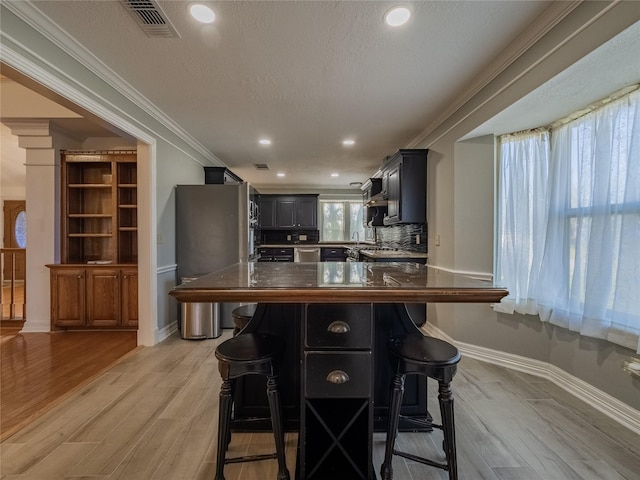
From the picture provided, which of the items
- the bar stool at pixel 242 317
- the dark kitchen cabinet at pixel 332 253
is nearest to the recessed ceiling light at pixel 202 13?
the bar stool at pixel 242 317

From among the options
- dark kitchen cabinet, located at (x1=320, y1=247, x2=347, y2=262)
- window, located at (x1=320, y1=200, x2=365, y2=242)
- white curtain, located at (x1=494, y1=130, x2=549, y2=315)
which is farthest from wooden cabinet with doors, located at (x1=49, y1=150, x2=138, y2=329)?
window, located at (x1=320, y1=200, x2=365, y2=242)

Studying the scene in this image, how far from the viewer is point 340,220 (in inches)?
314

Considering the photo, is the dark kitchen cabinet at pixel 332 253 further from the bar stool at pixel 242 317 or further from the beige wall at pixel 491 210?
the bar stool at pixel 242 317

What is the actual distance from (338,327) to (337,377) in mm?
212

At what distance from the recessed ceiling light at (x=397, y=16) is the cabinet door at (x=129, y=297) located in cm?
367

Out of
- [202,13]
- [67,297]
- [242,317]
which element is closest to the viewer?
[202,13]

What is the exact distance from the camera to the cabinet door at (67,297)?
3670mm

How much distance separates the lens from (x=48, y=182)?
147 inches

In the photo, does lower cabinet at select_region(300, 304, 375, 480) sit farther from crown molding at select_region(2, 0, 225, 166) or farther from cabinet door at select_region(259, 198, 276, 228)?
cabinet door at select_region(259, 198, 276, 228)

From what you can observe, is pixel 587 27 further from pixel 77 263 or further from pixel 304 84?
pixel 77 263

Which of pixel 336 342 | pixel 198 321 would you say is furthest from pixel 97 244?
pixel 336 342

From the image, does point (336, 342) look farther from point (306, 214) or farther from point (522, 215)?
point (306, 214)

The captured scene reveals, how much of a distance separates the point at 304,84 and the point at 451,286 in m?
2.15

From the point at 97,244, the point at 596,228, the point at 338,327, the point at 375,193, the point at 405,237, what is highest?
the point at 375,193
